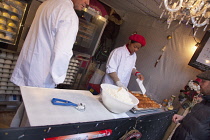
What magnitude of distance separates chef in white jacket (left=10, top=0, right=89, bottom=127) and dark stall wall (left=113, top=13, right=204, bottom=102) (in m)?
2.45

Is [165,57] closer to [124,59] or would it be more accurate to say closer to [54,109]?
[124,59]

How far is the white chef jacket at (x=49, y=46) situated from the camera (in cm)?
142

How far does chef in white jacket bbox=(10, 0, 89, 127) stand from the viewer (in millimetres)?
1413

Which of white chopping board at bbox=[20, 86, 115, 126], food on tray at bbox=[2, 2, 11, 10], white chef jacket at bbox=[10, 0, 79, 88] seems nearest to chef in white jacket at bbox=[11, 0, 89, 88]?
white chef jacket at bbox=[10, 0, 79, 88]

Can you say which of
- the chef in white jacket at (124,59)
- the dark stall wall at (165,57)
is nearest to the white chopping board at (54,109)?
the chef in white jacket at (124,59)

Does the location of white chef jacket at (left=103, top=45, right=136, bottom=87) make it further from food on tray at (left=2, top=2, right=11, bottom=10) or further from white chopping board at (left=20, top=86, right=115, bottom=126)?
food on tray at (left=2, top=2, right=11, bottom=10)

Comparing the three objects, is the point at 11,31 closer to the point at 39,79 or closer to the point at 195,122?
the point at 39,79

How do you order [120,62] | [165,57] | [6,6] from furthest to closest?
1. [165,57]
2. [120,62]
3. [6,6]

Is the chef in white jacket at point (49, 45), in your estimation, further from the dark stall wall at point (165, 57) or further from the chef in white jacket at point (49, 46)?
the dark stall wall at point (165, 57)

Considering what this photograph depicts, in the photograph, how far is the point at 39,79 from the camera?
1.63m

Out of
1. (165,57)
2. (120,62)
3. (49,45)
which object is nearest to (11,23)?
(49,45)

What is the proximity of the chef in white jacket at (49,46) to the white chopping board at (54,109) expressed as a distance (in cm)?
27

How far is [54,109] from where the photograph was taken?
1035 millimetres

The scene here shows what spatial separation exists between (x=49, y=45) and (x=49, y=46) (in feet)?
0.04
